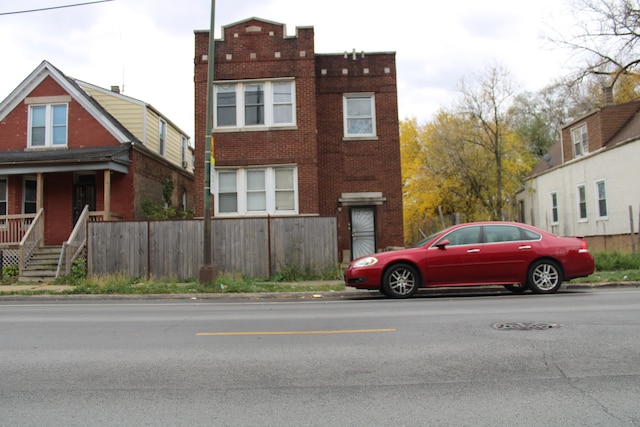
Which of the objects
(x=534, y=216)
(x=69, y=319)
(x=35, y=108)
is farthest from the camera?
(x=534, y=216)

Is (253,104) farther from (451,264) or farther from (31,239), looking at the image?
(451,264)

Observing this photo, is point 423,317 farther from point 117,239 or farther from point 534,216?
point 534,216

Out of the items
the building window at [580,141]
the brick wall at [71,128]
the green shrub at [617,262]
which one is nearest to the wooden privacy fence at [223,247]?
the brick wall at [71,128]

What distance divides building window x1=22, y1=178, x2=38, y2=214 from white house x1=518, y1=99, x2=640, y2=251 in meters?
22.3

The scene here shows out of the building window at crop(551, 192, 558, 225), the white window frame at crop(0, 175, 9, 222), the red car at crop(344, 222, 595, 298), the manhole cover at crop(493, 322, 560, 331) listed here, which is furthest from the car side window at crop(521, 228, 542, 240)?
the white window frame at crop(0, 175, 9, 222)

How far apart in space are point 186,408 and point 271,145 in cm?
1469

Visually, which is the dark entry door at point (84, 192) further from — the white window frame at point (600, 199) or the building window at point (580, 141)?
the building window at point (580, 141)

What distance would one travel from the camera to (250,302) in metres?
12.2

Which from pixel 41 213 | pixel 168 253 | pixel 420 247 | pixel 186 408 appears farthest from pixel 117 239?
pixel 186 408

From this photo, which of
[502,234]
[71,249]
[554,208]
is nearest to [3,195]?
[71,249]

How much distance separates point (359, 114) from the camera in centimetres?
1998

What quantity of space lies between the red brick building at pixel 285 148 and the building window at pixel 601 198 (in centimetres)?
979

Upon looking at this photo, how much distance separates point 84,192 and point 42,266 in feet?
13.8

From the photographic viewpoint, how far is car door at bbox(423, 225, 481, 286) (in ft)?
37.4
